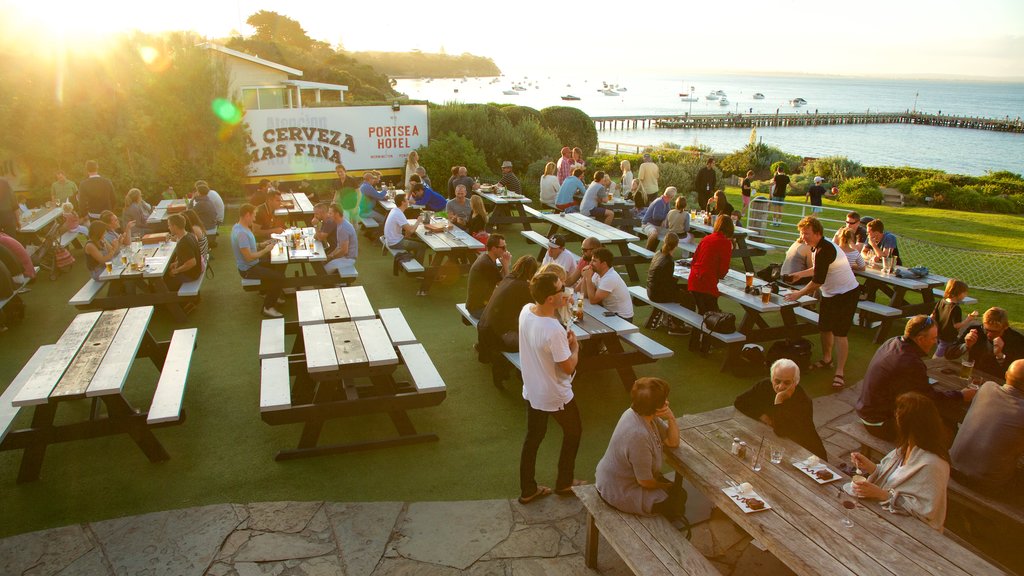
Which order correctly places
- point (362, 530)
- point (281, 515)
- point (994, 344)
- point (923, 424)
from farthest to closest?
point (994, 344) → point (281, 515) → point (362, 530) → point (923, 424)

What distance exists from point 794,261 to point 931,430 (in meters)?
4.94

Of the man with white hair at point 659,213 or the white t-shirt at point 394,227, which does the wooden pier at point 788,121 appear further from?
the white t-shirt at point 394,227

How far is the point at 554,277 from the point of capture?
421cm

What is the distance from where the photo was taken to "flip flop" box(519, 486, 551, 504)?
16.0 feet

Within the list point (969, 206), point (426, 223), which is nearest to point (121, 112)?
point (426, 223)

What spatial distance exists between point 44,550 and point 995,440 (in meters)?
6.37

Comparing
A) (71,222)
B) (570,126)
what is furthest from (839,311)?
(570,126)

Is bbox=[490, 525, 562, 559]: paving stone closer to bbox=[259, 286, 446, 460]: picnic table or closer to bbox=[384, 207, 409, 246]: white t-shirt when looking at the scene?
bbox=[259, 286, 446, 460]: picnic table

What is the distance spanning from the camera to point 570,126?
2656 centimetres

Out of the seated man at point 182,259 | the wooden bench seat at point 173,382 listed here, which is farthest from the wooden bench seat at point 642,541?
the seated man at point 182,259

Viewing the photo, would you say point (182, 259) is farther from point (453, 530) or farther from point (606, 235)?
point (606, 235)

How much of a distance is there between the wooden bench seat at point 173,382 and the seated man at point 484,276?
9.60ft

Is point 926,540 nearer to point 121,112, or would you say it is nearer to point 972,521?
point 972,521

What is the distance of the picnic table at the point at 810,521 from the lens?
3.14m
